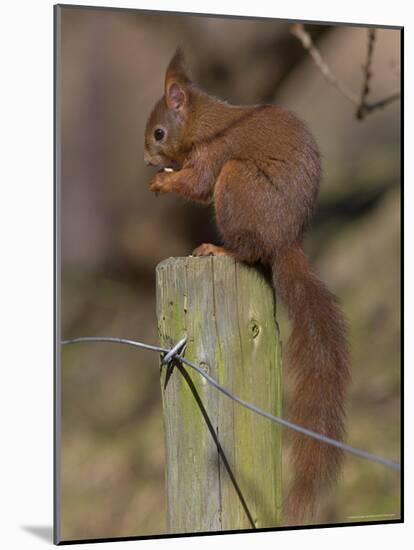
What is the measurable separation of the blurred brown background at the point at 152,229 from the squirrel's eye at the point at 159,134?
39cm

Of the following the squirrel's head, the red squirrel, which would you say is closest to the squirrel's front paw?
the red squirrel

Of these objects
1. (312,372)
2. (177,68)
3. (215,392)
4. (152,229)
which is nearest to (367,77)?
(177,68)

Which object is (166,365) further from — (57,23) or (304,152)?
(57,23)

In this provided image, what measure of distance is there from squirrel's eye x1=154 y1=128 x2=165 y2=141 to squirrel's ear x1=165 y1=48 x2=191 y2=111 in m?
0.08

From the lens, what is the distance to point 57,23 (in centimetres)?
309

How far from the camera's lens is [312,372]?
119 inches

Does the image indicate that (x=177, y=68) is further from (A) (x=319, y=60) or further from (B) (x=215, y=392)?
(B) (x=215, y=392)

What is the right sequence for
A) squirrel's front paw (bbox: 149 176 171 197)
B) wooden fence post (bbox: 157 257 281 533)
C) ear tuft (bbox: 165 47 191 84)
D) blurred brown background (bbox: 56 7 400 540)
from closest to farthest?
wooden fence post (bbox: 157 257 281 533)
squirrel's front paw (bbox: 149 176 171 197)
ear tuft (bbox: 165 47 191 84)
blurred brown background (bbox: 56 7 400 540)

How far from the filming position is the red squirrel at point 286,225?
301cm

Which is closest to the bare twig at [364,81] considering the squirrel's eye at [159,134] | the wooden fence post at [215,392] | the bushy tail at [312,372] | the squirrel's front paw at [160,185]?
the squirrel's eye at [159,134]

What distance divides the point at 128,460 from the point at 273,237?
1.77 metres

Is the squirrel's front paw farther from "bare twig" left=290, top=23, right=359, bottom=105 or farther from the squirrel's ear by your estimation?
"bare twig" left=290, top=23, right=359, bottom=105

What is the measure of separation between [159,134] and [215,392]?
1131mm

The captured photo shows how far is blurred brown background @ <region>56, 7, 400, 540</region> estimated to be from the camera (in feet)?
12.6
